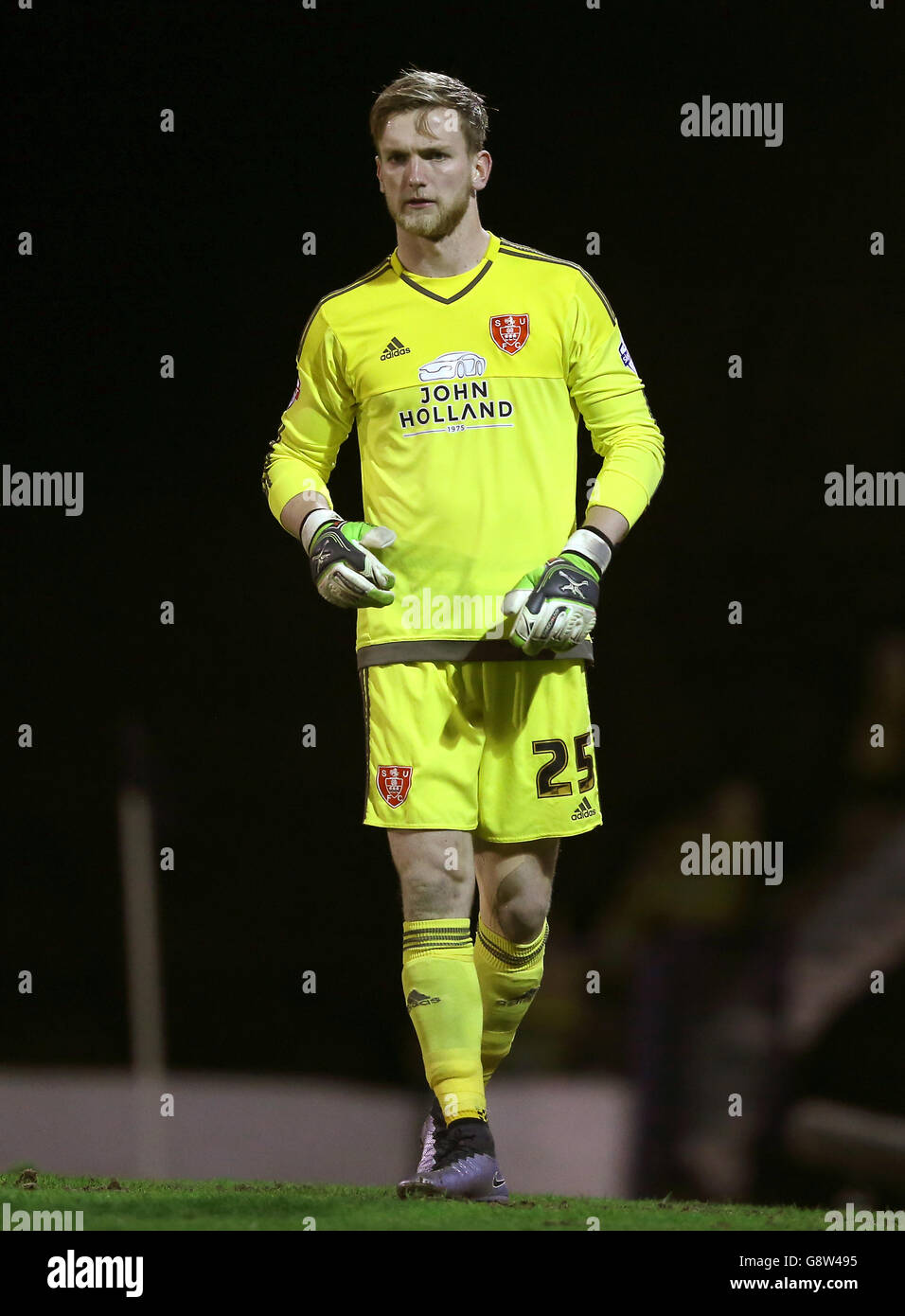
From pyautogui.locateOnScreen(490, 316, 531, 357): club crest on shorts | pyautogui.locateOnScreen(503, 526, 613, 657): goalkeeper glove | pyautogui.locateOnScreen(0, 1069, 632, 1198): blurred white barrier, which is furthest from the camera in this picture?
pyautogui.locateOnScreen(0, 1069, 632, 1198): blurred white barrier

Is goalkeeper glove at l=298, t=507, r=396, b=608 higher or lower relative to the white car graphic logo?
lower

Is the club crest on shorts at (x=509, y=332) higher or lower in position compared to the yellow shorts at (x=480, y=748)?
higher

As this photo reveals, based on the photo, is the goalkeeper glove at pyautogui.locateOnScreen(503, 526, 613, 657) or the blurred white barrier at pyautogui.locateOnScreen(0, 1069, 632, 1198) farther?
the blurred white barrier at pyautogui.locateOnScreen(0, 1069, 632, 1198)

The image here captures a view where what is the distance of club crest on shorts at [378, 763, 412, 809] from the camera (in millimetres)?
3658

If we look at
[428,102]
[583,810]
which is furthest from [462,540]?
[428,102]

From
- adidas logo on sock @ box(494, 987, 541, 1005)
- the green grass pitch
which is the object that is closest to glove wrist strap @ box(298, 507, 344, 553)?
adidas logo on sock @ box(494, 987, 541, 1005)

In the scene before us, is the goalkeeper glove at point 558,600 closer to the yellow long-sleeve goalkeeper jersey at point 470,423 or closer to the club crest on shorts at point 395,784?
Result: the yellow long-sleeve goalkeeper jersey at point 470,423

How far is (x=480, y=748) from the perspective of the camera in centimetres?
372

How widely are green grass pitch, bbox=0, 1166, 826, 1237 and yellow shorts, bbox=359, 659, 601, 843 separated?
748 mm

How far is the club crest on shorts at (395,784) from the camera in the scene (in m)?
3.66

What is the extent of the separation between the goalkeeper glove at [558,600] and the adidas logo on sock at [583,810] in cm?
35

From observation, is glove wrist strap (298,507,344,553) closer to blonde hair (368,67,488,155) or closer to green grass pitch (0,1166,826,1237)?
blonde hair (368,67,488,155)

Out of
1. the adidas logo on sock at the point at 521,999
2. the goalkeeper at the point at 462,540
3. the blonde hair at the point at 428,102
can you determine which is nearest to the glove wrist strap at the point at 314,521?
the goalkeeper at the point at 462,540

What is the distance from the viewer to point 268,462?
3.95 meters
